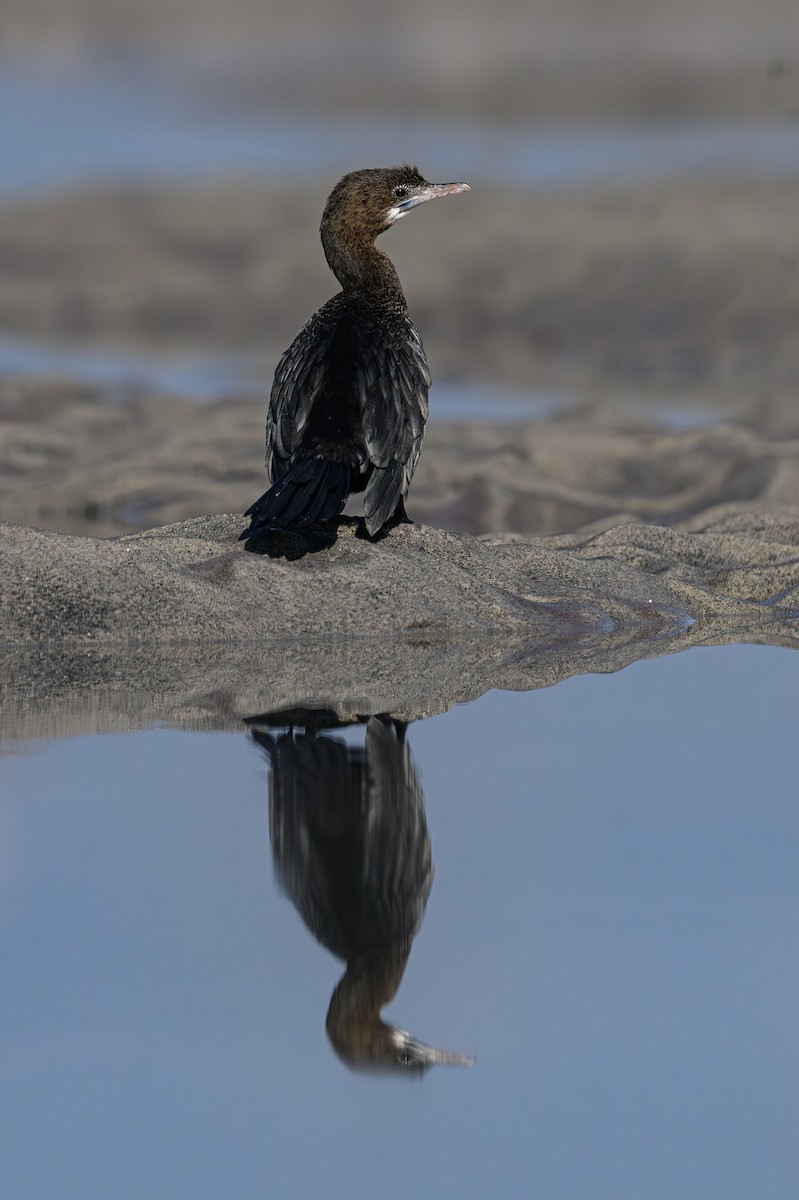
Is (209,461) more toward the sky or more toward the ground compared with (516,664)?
more toward the sky

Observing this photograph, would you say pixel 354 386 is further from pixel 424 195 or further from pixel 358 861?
pixel 358 861

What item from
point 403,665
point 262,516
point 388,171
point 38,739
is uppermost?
point 388,171

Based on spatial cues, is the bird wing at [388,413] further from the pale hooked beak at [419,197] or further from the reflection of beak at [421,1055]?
the reflection of beak at [421,1055]

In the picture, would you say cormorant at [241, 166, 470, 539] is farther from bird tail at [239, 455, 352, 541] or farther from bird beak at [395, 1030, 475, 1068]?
bird beak at [395, 1030, 475, 1068]

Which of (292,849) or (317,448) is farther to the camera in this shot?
(317,448)

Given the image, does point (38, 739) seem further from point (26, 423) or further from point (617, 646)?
point (26, 423)

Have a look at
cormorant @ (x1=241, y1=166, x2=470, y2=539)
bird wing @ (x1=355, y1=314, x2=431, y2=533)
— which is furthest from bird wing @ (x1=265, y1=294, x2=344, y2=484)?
bird wing @ (x1=355, y1=314, x2=431, y2=533)

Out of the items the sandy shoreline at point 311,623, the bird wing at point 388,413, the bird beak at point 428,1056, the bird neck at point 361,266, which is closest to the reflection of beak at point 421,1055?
the bird beak at point 428,1056

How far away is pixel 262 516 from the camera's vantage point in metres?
7.63

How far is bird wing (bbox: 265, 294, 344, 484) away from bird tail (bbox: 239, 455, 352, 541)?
266 millimetres

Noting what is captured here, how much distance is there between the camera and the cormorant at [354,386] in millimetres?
7809

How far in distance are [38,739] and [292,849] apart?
1.73 m

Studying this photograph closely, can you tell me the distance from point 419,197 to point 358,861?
5930mm

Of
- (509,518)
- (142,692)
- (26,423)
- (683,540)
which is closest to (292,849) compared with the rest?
(142,692)
